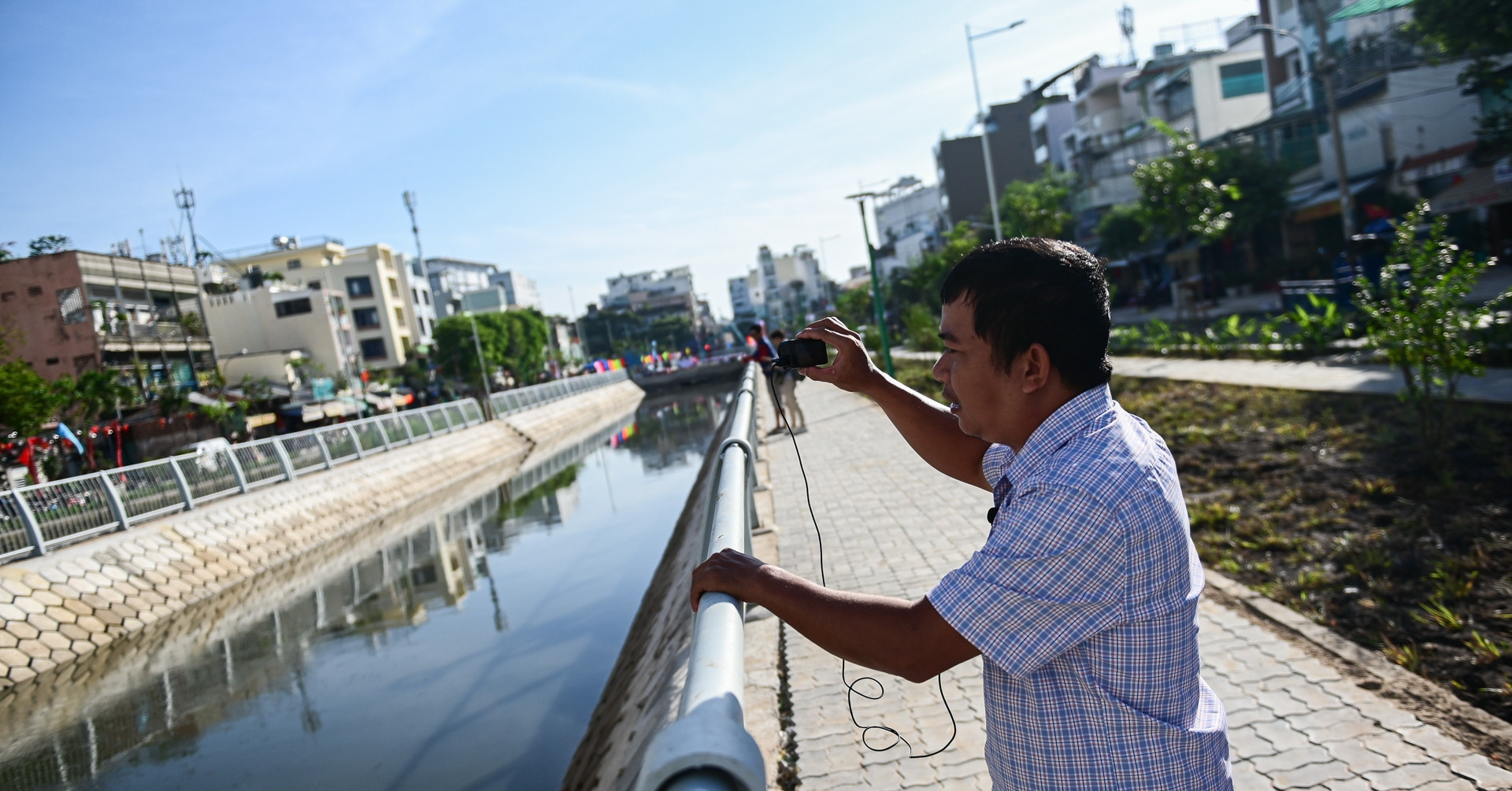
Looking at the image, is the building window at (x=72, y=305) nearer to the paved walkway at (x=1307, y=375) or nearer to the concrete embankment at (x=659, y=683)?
the concrete embankment at (x=659, y=683)

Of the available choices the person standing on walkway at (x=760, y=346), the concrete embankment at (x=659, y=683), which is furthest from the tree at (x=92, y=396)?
the concrete embankment at (x=659, y=683)

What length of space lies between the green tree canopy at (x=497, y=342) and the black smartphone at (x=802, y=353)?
2080 inches

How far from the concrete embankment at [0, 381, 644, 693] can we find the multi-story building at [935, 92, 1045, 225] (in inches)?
2052

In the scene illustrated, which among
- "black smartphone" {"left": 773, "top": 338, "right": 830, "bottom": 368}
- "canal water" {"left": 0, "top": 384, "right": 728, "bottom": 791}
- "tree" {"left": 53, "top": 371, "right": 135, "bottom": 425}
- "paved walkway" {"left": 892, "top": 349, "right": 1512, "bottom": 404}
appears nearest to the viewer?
"black smartphone" {"left": 773, "top": 338, "right": 830, "bottom": 368}

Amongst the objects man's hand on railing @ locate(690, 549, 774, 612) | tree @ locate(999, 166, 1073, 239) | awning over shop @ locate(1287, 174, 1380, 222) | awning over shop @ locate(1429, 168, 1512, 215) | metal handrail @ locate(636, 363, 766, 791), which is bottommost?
metal handrail @ locate(636, 363, 766, 791)

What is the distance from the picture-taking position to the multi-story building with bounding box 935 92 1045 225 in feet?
215

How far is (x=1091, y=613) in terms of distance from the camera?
1262 millimetres

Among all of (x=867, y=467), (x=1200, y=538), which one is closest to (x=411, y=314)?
(x=867, y=467)

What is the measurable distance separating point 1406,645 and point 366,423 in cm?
2106

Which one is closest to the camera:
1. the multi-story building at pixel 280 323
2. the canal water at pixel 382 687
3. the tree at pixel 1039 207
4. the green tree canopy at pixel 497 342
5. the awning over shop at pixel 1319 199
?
the canal water at pixel 382 687

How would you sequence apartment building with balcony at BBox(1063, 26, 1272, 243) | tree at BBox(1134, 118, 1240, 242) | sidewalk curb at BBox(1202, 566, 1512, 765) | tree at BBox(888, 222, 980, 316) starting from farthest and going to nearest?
apartment building with balcony at BBox(1063, 26, 1272, 243)
tree at BBox(888, 222, 980, 316)
tree at BBox(1134, 118, 1240, 242)
sidewalk curb at BBox(1202, 566, 1512, 765)

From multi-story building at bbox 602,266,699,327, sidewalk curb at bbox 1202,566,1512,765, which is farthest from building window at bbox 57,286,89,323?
multi-story building at bbox 602,266,699,327

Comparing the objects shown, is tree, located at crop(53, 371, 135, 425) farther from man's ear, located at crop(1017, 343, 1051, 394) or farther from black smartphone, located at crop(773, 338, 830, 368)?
man's ear, located at crop(1017, 343, 1051, 394)

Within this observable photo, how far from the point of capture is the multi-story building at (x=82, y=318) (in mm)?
31750
